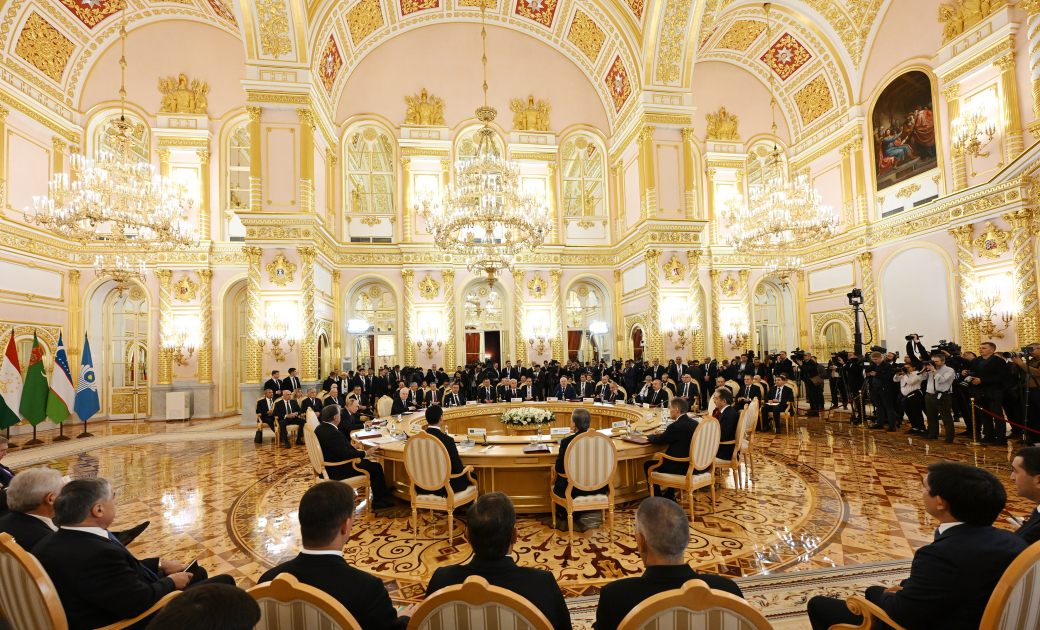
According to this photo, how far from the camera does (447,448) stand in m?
4.52

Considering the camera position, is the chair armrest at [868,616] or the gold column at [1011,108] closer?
the chair armrest at [868,616]

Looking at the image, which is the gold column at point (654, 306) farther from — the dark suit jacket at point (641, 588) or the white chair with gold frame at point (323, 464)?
the dark suit jacket at point (641, 588)

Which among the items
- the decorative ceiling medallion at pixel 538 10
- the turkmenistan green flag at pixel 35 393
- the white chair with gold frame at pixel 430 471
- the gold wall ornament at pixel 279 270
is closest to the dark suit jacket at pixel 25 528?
the white chair with gold frame at pixel 430 471

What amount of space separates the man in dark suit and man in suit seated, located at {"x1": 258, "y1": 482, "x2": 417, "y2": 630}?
248 centimetres

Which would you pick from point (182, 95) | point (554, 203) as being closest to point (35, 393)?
point (182, 95)

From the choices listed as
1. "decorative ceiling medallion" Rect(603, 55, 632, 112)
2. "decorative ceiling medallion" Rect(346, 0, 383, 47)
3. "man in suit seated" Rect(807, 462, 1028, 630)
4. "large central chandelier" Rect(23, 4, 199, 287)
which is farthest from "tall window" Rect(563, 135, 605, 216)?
"man in suit seated" Rect(807, 462, 1028, 630)

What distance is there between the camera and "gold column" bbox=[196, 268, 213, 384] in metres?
14.1

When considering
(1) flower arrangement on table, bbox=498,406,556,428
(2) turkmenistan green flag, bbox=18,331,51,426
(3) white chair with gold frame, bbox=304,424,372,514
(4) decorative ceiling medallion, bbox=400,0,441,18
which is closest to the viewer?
(3) white chair with gold frame, bbox=304,424,372,514

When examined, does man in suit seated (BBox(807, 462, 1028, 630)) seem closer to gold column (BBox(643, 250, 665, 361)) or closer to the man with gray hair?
the man with gray hair

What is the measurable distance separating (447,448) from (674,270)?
10333mm

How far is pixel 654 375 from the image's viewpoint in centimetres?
1205

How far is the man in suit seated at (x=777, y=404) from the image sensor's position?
30.1 ft

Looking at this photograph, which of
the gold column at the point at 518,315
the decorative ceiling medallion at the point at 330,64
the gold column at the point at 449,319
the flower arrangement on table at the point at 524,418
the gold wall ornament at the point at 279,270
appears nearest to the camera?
the flower arrangement on table at the point at 524,418

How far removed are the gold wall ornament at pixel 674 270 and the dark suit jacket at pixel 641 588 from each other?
12074mm
